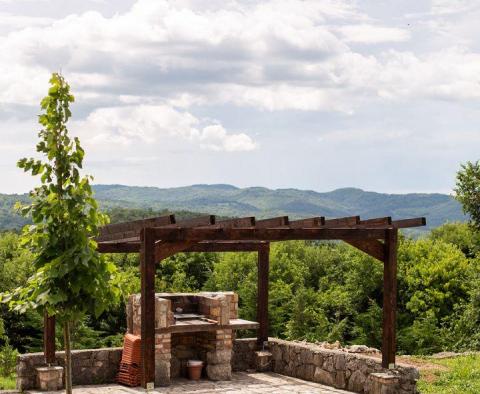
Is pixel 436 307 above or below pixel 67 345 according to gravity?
below

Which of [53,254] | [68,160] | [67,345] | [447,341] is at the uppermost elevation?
[68,160]

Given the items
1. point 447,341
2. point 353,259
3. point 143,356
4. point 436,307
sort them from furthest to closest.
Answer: point 353,259 → point 436,307 → point 447,341 → point 143,356

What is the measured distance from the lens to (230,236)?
40.2 ft

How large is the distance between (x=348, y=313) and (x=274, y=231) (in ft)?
85.1

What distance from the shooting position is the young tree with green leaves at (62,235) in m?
8.01

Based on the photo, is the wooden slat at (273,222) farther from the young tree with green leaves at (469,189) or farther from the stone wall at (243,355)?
the young tree with green leaves at (469,189)

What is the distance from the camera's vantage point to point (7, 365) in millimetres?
24016

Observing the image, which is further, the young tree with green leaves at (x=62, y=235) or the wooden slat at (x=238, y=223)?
the wooden slat at (x=238, y=223)

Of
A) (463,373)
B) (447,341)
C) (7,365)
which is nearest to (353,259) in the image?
(447,341)

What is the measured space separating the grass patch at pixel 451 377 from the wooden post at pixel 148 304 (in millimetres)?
4746

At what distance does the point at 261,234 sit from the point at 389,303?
8.48 feet

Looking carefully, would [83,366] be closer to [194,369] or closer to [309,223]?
[194,369]

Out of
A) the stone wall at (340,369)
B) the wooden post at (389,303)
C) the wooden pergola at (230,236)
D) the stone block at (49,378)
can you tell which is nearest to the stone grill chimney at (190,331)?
the stone wall at (340,369)

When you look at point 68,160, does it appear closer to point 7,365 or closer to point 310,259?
point 7,365
